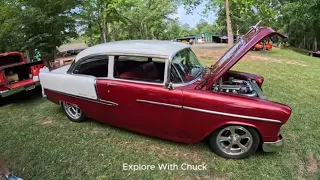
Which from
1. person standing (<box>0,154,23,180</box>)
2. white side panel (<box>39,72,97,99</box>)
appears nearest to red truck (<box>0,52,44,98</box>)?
white side panel (<box>39,72,97,99</box>)

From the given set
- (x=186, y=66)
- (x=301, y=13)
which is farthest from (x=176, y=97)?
(x=301, y=13)

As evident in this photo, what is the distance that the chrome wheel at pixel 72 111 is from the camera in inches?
188

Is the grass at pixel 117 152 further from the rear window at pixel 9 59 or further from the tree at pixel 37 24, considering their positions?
the tree at pixel 37 24

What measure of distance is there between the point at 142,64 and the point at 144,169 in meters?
1.65

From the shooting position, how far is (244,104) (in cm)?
317

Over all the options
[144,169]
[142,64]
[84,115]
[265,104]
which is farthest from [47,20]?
[265,104]

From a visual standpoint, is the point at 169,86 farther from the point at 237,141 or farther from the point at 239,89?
the point at 237,141

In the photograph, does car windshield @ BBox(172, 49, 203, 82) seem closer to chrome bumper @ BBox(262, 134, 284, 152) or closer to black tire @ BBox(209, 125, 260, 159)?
black tire @ BBox(209, 125, 260, 159)

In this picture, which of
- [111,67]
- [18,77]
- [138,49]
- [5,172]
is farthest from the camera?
[18,77]

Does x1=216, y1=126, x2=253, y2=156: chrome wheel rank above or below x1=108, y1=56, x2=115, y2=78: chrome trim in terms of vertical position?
below

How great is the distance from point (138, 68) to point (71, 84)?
1335 millimetres

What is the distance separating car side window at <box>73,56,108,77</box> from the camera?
412cm

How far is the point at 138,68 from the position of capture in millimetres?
4051

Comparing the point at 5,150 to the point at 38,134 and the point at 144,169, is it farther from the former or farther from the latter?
the point at 144,169
